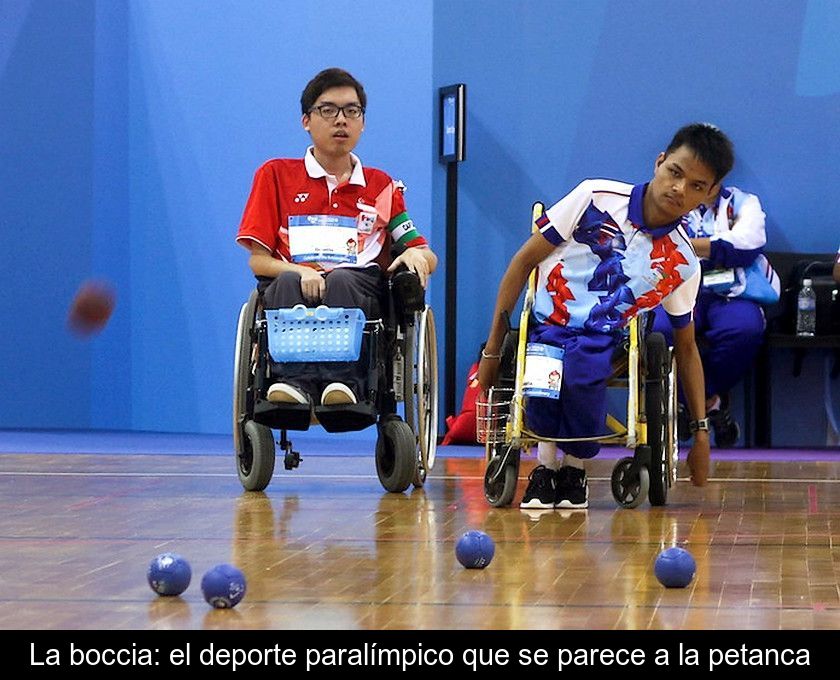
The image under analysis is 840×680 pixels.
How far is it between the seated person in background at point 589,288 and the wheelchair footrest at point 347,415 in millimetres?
411

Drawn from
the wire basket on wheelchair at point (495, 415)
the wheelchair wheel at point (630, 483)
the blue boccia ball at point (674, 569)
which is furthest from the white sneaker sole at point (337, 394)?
the blue boccia ball at point (674, 569)

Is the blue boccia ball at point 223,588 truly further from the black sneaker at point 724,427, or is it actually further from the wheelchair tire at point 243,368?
the black sneaker at point 724,427

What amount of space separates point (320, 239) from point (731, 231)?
269cm

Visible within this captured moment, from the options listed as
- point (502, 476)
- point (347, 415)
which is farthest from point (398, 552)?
point (347, 415)

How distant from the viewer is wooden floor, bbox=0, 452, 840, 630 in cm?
277

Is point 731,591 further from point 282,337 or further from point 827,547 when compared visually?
point 282,337

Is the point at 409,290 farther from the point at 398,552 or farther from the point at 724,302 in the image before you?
the point at 724,302

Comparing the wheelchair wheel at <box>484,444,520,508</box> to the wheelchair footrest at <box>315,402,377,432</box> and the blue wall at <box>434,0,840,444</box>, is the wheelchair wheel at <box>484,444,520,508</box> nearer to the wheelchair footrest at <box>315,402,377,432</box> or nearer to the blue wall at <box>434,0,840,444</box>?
the wheelchair footrest at <box>315,402,377,432</box>

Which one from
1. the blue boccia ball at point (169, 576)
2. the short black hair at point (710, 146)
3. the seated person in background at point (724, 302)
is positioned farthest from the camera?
the seated person in background at point (724, 302)

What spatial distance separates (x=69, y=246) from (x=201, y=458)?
2.32 metres

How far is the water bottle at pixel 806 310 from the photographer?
7207 mm

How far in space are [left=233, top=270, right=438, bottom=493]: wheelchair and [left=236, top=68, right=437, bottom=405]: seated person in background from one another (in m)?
Result: 0.08

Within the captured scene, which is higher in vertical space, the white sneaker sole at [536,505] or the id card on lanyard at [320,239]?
the id card on lanyard at [320,239]

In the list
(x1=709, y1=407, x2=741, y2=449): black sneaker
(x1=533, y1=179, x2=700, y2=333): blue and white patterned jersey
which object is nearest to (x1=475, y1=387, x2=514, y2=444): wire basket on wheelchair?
(x1=533, y1=179, x2=700, y2=333): blue and white patterned jersey
